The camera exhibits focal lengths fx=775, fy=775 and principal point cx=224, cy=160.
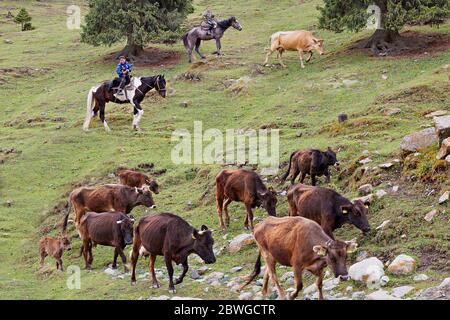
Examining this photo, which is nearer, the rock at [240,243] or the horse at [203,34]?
the rock at [240,243]

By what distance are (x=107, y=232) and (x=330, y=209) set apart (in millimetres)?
5150

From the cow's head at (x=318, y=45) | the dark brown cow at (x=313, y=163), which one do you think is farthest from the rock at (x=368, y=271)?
the cow's head at (x=318, y=45)

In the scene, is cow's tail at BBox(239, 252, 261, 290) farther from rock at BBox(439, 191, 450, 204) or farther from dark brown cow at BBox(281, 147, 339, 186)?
dark brown cow at BBox(281, 147, 339, 186)

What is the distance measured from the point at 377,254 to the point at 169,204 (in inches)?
324

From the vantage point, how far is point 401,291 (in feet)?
42.1

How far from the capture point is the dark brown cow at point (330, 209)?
15672 mm

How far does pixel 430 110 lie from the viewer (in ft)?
79.9

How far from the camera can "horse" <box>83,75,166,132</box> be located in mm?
30719

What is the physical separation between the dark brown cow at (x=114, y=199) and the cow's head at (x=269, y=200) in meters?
3.46

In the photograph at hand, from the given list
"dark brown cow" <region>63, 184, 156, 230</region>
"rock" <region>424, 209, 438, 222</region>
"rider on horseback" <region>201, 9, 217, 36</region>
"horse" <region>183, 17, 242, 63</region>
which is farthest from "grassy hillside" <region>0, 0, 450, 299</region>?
"rider on horseback" <region>201, 9, 217, 36</region>

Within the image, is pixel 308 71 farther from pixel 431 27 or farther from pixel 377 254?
pixel 377 254

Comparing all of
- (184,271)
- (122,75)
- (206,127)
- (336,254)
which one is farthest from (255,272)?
(122,75)

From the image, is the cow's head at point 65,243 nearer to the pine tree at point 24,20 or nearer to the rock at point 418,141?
the rock at point 418,141
